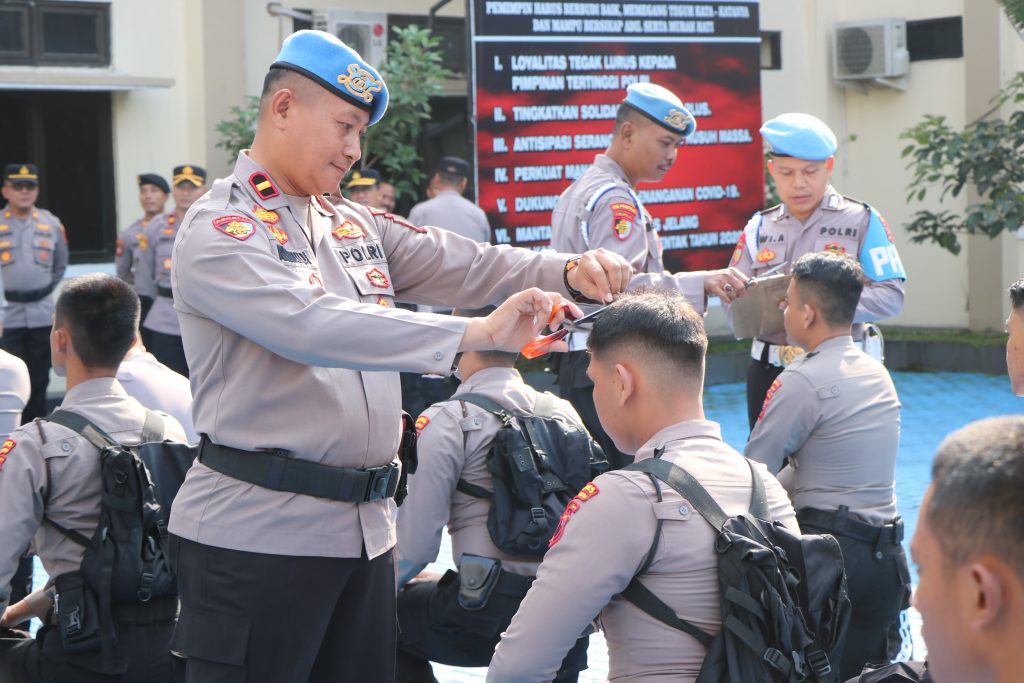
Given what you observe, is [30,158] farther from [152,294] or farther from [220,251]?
[220,251]

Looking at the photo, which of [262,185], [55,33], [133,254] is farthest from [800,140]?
[55,33]

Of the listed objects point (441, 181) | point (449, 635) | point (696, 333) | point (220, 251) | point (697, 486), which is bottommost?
point (449, 635)

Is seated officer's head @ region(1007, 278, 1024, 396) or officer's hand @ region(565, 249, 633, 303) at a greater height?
officer's hand @ region(565, 249, 633, 303)

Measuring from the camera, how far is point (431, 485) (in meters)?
3.71

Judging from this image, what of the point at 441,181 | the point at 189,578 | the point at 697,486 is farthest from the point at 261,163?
the point at 441,181

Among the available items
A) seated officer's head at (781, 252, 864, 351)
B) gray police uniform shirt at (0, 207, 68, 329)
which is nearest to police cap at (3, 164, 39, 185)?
gray police uniform shirt at (0, 207, 68, 329)

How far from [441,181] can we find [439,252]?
673cm

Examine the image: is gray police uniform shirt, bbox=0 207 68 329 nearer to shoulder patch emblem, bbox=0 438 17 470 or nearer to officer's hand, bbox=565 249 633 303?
shoulder patch emblem, bbox=0 438 17 470

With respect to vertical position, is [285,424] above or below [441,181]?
below

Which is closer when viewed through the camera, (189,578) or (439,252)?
(189,578)

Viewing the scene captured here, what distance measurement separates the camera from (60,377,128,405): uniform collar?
12.2ft

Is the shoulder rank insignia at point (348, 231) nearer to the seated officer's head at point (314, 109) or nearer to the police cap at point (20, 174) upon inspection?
the seated officer's head at point (314, 109)

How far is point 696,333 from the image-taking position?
8.93ft

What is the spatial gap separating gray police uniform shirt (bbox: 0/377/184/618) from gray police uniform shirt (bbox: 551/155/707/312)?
1835 mm
